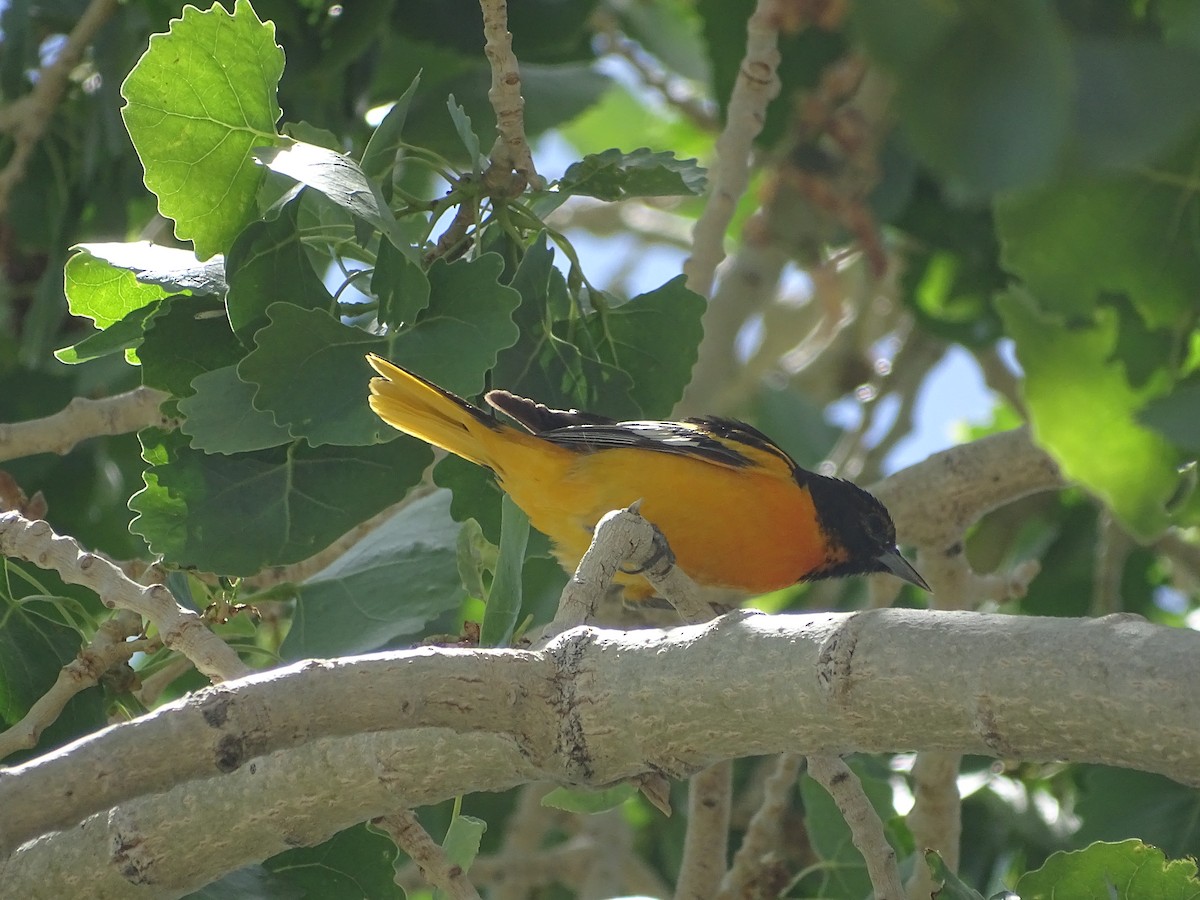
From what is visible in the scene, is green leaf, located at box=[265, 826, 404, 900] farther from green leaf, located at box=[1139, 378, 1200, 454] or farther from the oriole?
green leaf, located at box=[1139, 378, 1200, 454]

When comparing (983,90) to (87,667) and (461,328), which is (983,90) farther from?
(87,667)

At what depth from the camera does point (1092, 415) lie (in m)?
1.98

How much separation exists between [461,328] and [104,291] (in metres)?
0.75

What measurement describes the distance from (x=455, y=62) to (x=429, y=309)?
2.23 m

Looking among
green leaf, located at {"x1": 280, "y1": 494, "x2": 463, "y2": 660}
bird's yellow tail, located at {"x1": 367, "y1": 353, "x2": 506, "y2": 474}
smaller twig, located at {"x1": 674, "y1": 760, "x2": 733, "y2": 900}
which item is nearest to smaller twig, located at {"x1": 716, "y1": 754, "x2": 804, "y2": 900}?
smaller twig, located at {"x1": 674, "y1": 760, "x2": 733, "y2": 900}

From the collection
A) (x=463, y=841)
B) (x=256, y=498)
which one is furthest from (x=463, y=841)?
(x=256, y=498)

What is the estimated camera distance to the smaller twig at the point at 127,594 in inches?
79.5

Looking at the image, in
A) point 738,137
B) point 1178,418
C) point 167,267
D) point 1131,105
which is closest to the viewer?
point 1131,105

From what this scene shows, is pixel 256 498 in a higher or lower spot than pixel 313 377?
lower

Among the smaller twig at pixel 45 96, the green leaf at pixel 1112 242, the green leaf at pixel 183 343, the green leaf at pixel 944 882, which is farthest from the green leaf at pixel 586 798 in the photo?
the smaller twig at pixel 45 96

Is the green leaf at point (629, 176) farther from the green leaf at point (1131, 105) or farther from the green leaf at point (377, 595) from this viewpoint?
the green leaf at point (1131, 105)

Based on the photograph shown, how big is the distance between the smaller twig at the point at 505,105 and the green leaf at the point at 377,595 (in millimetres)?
858

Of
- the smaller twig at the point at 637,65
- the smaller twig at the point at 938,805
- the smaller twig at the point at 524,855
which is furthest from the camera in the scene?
the smaller twig at the point at 637,65

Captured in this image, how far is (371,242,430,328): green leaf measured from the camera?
2.28 m
